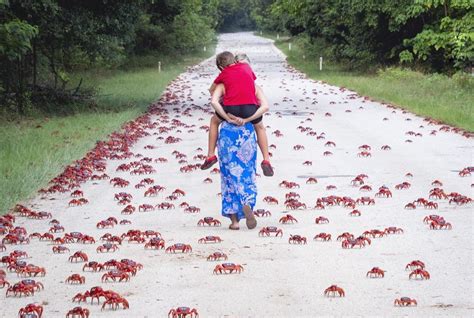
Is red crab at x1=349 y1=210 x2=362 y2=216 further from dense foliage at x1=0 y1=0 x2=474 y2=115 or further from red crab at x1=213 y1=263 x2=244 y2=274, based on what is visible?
dense foliage at x1=0 y1=0 x2=474 y2=115

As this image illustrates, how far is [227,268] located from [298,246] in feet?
4.52

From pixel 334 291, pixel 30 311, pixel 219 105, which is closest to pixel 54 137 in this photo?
pixel 219 105

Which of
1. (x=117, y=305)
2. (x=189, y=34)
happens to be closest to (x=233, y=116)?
(x=117, y=305)

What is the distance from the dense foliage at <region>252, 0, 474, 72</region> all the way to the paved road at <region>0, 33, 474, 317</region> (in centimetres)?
1581

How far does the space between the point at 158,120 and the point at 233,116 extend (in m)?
14.1

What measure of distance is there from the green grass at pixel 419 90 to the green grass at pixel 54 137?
25.3 ft

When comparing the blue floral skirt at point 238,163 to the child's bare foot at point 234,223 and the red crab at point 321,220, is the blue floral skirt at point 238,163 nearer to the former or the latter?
the child's bare foot at point 234,223

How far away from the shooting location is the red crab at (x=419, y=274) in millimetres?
7688

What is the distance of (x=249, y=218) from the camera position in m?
10.1

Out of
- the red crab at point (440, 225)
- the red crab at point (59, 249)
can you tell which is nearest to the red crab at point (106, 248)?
the red crab at point (59, 249)

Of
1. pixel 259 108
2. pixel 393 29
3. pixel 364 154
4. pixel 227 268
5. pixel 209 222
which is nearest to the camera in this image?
pixel 227 268

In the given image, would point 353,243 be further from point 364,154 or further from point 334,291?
point 364,154

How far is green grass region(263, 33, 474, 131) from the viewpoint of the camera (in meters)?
23.2

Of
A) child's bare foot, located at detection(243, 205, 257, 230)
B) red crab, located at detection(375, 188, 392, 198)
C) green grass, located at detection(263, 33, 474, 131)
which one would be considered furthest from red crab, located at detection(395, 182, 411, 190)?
green grass, located at detection(263, 33, 474, 131)
